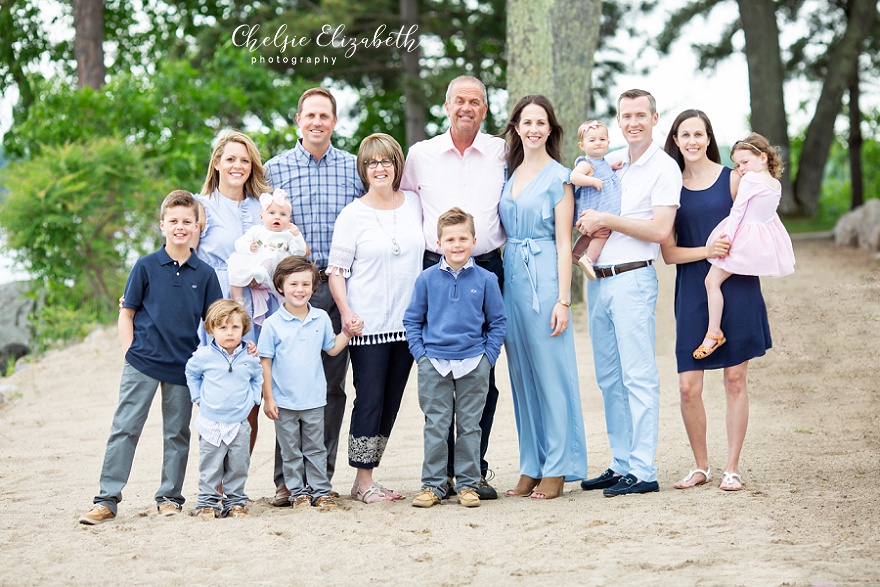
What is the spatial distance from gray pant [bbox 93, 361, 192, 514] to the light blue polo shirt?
46cm

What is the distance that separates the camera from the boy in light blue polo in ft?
16.1

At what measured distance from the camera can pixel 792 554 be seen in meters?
3.92

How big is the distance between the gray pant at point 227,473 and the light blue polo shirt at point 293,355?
0.86 feet

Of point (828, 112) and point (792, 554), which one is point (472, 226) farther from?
point (828, 112)

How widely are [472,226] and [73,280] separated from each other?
8923 millimetres

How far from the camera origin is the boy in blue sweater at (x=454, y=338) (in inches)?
193

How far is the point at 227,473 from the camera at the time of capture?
16.2 ft

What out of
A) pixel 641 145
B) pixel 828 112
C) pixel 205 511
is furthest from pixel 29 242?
pixel 828 112

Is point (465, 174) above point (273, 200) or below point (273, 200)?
above

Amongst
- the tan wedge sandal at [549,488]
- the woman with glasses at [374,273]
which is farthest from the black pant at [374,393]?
the tan wedge sandal at [549,488]

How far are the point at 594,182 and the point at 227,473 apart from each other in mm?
2317

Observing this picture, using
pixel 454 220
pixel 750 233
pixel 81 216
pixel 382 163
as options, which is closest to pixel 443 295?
Result: pixel 454 220

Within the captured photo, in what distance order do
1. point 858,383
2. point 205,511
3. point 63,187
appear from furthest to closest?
point 63,187
point 858,383
point 205,511

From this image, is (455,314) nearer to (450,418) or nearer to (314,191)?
(450,418)
